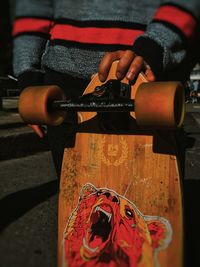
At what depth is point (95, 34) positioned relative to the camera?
1.49 metres

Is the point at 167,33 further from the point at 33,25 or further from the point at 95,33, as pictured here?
the point at 33,25

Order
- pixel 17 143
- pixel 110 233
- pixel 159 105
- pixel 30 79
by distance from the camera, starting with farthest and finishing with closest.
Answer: pixel 17 143
pixel 30 79
pixel 110 233
pixel 159 105

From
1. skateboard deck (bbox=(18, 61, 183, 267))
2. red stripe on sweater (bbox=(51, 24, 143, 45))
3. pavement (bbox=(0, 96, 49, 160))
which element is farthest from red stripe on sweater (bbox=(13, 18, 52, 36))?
pavement (bbox=(0, 96, 49, 160))

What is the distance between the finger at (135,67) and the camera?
125 centimetres

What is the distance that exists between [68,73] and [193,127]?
23.0ft

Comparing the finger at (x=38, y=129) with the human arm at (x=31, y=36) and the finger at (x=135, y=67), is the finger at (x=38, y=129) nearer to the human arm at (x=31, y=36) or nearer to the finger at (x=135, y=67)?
the human arm at (x=31, y=36)

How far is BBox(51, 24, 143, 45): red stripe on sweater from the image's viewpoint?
1442 millimetres

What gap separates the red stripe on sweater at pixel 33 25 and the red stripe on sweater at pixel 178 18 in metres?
0.61

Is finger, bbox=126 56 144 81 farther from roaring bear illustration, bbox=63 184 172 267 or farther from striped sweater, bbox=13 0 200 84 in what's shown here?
roaring bear illustration, bbox=63 184 172 267

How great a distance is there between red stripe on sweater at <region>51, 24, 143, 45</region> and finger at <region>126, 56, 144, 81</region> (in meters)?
0.22

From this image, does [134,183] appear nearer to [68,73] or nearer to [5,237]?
[68,73]

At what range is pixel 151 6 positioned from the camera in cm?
142

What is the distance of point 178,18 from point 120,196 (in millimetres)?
646

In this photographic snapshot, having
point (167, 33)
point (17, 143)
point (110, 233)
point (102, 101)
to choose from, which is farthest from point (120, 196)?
point (17, 143)
